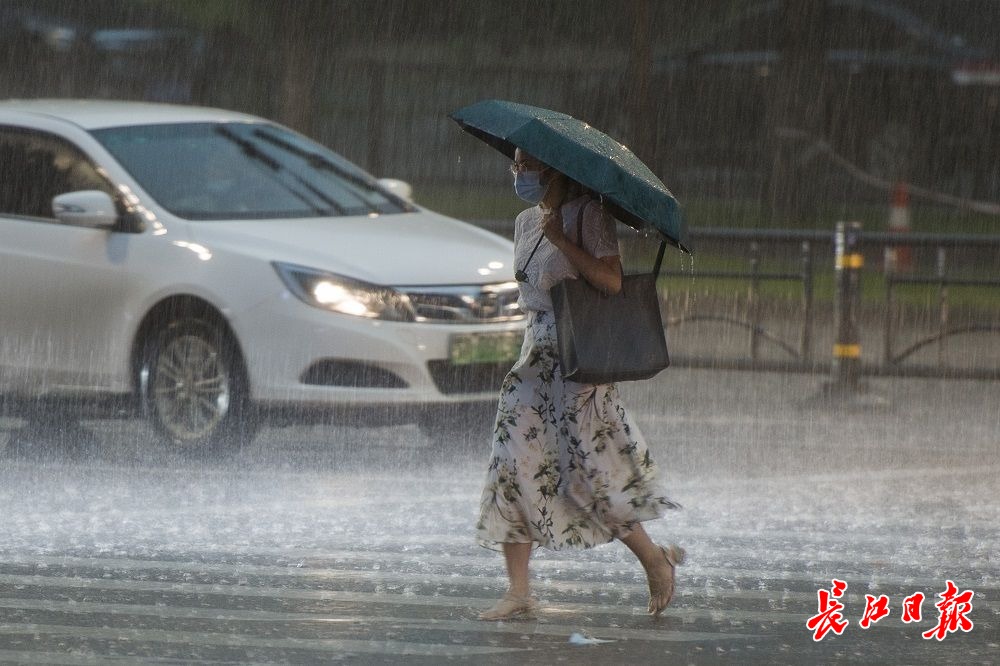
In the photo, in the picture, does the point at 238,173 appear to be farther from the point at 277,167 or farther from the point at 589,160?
the point at 589,160

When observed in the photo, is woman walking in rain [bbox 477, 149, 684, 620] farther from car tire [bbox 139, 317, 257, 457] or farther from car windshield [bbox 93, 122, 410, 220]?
car windshield [bbox 93, 122, 410, 220]

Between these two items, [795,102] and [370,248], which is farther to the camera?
[795,102]

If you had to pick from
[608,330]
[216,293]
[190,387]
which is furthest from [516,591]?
[190,387]

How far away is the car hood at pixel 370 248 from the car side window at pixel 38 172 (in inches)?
32.6

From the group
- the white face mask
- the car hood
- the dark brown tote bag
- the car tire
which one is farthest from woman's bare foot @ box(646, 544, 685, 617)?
the car tire

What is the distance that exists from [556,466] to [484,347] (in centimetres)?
365

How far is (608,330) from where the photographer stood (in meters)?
6.38

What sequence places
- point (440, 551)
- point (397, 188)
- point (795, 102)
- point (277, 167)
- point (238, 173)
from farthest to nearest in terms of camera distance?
point (795, 102)
point (397, 188)
point (277, 167)
point (238, 173)
point (440, 551)

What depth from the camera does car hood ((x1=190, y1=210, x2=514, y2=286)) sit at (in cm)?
1003

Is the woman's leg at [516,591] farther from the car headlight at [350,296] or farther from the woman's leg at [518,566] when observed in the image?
the car headlight at [350,296]

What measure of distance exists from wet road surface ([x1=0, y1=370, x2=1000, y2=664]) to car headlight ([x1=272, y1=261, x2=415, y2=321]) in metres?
0.72

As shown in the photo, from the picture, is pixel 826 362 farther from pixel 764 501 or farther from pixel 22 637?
pixel 22 637

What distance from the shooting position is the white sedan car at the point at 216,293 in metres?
9.98

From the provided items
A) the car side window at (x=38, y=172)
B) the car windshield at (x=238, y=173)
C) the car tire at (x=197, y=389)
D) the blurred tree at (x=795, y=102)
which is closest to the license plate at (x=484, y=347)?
the car tire at (x=197, y=389)
